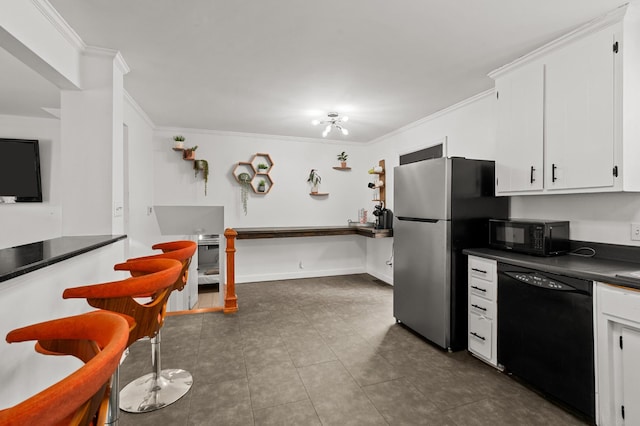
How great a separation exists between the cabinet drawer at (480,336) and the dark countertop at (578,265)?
0.54m

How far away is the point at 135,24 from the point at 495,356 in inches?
137

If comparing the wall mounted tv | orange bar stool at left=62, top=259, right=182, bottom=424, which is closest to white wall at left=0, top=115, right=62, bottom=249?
the wall mounted tv

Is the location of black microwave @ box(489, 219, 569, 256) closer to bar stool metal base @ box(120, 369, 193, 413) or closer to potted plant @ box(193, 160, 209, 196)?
bar stool metal base @ box(120, 369, 193, 413)

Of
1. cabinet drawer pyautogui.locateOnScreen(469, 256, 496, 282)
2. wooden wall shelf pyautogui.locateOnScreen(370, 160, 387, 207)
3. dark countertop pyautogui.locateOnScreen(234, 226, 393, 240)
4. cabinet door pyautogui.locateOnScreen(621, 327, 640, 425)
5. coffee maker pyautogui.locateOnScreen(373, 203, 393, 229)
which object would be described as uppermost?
wooden wall shelf pyautogui.locateOnScreen(370, 160, 387, 207)

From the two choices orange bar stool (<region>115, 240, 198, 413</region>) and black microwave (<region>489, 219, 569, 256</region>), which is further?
black microwave (<region>489, 219, 569, 256</region>)

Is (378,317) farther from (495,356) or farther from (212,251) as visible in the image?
(212,251)

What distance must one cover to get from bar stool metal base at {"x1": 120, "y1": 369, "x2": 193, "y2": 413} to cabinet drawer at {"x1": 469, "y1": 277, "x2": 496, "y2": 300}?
2.29 m

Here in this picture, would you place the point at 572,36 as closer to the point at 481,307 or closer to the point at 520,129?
the point at 520,129

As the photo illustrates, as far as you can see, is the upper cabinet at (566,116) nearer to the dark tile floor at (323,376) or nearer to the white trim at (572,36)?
the white trim at (572,36)

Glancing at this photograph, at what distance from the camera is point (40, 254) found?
156cm

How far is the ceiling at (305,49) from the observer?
1.93 metres

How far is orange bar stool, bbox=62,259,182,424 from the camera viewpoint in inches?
51.9

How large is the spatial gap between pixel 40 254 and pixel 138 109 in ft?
9.00

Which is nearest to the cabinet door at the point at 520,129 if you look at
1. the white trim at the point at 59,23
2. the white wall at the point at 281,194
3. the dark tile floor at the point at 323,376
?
the dark tile floor at the point at 323,376
